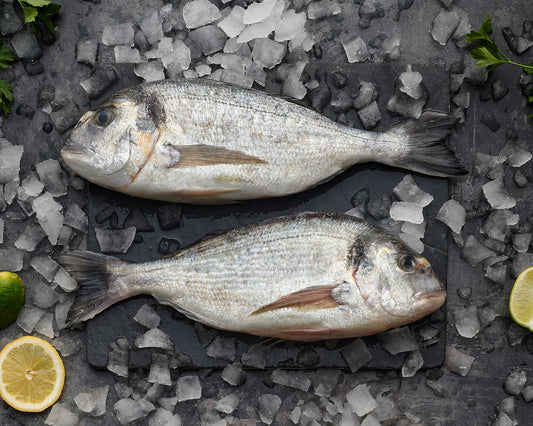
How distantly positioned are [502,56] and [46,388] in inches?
112

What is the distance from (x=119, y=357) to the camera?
134 inches

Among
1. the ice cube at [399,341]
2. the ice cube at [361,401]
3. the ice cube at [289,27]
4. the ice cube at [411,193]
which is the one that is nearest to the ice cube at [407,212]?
the ice cube at [411,193]

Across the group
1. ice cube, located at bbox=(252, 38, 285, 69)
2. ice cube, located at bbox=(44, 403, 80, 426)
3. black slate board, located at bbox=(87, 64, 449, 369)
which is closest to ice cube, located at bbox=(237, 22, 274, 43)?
ice cube, located at bbox=(252, 38, 285, 69)

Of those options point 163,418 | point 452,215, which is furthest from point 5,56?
point 452,215

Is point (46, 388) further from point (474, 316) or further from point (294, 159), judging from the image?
point (474, 316)

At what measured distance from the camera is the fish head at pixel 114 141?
10.3 feet

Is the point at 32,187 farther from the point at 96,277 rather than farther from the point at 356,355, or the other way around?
the point at 356,355

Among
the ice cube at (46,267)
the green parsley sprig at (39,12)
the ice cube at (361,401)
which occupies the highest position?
the green parsley sprig at (39,12)

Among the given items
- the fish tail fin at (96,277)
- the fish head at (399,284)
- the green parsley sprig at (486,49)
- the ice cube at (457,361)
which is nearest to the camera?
the fish head at (399,284)

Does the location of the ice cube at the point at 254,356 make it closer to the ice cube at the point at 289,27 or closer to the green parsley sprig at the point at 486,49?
the ice cube at the point at 289,27

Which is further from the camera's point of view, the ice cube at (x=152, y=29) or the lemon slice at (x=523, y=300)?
the ice cube at (x=152, y=29)

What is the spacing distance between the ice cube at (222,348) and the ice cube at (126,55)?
145cm

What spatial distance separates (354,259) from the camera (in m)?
3.14

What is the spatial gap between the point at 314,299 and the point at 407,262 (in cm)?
45
